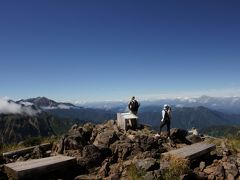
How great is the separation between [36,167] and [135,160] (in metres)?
5.11

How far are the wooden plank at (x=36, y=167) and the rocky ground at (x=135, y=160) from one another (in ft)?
2.53

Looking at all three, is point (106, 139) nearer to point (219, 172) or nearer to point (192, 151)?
point (192, 151)

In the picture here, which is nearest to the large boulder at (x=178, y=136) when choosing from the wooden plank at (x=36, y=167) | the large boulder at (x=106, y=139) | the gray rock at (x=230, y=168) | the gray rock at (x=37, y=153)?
the large boulder at (x=106, y=139)

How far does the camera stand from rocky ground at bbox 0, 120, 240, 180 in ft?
48.5

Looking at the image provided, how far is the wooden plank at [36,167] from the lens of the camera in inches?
562

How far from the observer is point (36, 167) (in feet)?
48.1

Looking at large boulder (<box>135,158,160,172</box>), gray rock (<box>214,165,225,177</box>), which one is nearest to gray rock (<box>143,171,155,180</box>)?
large boulder (<box>135,158,160,172</box>)

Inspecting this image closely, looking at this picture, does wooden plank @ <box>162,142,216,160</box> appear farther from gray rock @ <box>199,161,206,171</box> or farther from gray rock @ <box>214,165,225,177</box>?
gray rock @ <box>214,165,225,177</box>

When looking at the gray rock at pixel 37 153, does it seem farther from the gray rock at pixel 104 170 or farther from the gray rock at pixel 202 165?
the gray rock at pixel 202 165

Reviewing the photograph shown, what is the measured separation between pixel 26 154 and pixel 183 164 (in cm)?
1066

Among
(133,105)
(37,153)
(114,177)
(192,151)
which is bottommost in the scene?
(114,177)

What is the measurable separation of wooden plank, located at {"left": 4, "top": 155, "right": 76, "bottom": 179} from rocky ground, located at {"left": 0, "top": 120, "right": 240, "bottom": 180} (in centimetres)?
77

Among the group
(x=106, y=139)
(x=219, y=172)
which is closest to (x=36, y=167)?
(x=106, y=139)

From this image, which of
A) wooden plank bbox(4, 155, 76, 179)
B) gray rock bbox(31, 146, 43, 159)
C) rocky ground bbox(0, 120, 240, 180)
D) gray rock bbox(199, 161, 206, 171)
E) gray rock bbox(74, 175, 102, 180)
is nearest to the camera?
wooden plank bbox(4, 155, 76, 179)
